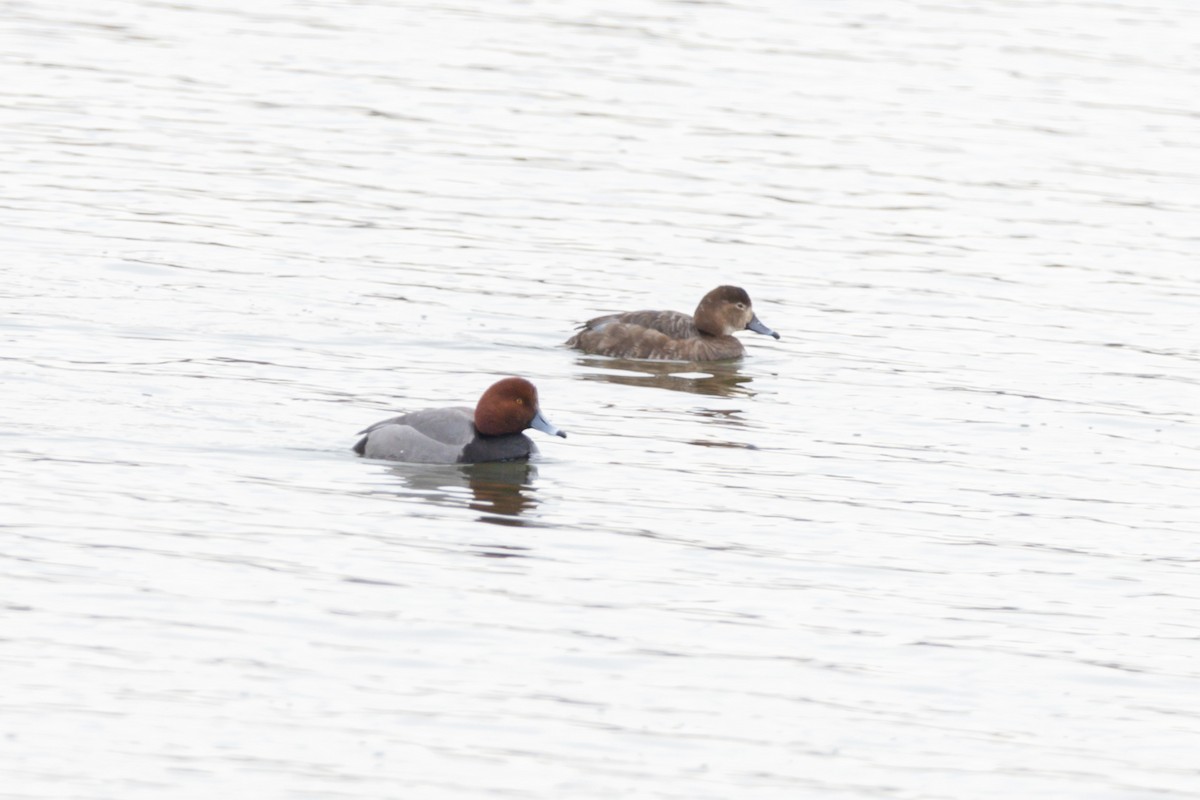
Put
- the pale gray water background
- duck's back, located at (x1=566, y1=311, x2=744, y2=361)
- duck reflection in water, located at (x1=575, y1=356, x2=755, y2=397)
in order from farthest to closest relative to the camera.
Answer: duck's back, located at (x1=566, y1=311, x2=744, y2=361), duck reflection in water, located at (x1=575, y1=356, x2=755, y2=397), the pale gray water background

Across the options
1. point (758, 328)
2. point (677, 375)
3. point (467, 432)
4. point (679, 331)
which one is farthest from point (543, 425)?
point (758, 328)

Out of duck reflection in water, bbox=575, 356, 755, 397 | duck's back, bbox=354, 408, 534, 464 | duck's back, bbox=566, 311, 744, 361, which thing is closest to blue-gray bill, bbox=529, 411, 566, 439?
duck's back, bbox=354, 408, 534, 464

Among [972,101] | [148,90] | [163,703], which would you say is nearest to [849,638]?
[163,703]

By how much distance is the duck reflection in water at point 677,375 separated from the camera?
52.0ft

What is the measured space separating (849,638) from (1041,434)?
17.1 feet

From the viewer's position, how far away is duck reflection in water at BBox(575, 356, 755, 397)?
15.9 m

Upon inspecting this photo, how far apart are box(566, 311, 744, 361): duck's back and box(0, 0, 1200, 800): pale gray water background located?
187 mm

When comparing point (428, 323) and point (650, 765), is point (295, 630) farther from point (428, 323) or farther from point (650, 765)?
point (428, 323)

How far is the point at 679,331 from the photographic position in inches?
660

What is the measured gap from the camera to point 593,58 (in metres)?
30.0

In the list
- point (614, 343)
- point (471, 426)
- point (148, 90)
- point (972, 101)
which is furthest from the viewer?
point (972, 101)

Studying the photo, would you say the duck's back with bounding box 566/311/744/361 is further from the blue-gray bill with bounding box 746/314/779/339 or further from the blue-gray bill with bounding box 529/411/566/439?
the blue-gray bill with bounding box 529/411/566/439

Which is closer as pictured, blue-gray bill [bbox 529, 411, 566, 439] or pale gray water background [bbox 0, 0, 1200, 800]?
pale gray water background [bbox 0, 0, 1200, 800]

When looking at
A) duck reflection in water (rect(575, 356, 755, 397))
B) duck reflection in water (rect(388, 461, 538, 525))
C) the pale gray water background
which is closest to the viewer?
the pale gray water background
